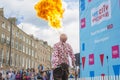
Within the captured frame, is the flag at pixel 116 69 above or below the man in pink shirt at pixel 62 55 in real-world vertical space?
below

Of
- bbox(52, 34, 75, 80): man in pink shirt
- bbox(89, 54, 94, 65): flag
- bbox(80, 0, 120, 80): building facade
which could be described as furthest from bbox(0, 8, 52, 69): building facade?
bbox(52, 34, 75, 80): man in pink shirt

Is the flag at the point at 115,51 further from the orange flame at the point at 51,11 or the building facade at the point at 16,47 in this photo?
the building facade at the point at 16,47

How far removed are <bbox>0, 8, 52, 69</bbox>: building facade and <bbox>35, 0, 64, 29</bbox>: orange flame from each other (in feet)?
147

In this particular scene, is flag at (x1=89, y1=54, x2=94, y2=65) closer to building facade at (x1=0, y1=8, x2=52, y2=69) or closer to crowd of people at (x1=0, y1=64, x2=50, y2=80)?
crowd of people at (x1=0, y1=64, x2=50, y2=80)

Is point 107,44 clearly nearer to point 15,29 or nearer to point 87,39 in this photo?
point 87,39

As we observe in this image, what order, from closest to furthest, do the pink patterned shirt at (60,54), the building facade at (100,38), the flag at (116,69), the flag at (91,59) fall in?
the pink patterned shirt at (60,54) < the flag at (116,69) < the building facade at (100,38) < the flag at (91,59)

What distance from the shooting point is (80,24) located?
1420cm

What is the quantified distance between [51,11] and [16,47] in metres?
53.9

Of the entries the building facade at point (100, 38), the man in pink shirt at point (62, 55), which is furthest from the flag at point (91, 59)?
the man in pink shirt at point (62, 55)

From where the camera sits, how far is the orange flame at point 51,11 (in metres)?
12.5

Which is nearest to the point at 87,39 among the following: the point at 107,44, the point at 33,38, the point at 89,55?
the point at 89,55

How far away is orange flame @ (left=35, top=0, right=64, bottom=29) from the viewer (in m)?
12.5

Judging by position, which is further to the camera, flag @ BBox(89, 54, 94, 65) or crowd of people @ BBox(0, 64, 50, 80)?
crowd of people @ BBox(0, 64, 50, 80)

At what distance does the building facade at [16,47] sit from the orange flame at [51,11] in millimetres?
44955
